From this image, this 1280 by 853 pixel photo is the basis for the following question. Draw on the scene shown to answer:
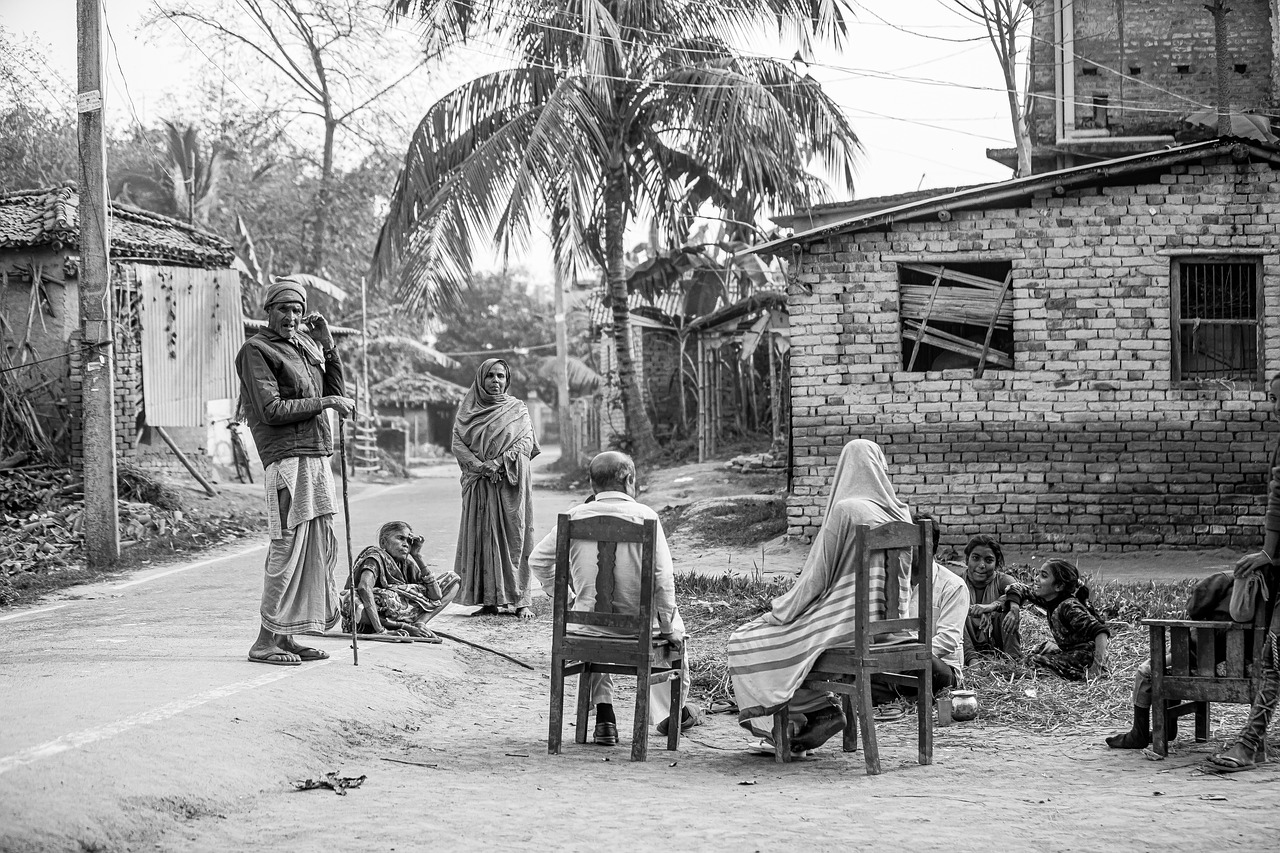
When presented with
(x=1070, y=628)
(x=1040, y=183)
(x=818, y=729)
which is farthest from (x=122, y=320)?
(x=818, y=729)

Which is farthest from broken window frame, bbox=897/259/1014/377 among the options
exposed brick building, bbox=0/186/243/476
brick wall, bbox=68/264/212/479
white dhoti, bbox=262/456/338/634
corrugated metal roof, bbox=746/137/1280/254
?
brick wall, bbox=68/264/212/479

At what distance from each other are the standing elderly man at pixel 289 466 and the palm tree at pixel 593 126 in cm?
997

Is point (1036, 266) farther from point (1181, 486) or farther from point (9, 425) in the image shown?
point (9, 425)

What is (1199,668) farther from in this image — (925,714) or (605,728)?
(605,728)

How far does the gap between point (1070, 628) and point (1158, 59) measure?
12.3 m

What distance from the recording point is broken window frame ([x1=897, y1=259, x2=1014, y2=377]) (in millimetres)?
11781

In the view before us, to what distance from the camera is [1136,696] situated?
5.25 meters

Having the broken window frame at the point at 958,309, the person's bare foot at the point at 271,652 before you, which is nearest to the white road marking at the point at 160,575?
the person's bare foot at the point at 271,652

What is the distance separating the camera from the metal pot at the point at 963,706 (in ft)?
19.5

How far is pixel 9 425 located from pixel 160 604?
6.69 meters

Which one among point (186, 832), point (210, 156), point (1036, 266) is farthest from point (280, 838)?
point (210, 156)

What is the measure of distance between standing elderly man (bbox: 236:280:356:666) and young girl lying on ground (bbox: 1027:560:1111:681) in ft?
12.7

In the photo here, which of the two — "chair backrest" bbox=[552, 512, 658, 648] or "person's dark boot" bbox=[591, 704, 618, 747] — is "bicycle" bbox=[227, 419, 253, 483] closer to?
"person's dark boot" bbox=[591, 704, 618, 747]

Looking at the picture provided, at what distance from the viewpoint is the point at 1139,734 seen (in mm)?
5246
